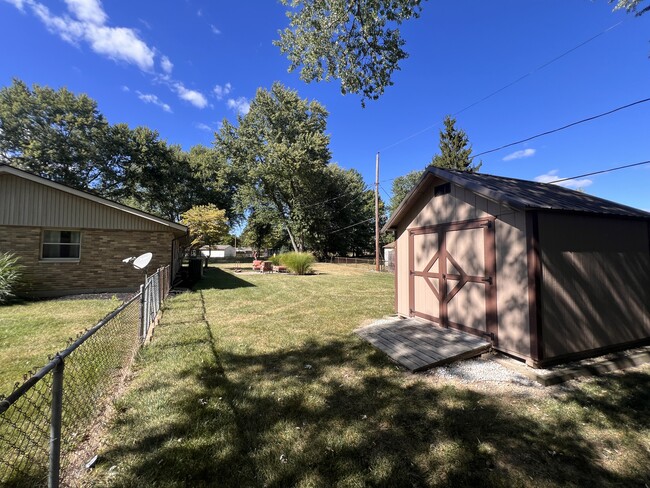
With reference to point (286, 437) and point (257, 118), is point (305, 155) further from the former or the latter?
point (286, 437)

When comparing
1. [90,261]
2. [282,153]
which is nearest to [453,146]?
[282,153]

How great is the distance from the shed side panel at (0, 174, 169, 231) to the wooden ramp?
1010cm

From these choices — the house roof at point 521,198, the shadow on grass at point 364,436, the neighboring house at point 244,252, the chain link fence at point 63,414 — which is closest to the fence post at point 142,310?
the chain link fence at point 63,414

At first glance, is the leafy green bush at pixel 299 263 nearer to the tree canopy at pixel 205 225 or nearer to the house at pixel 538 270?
the tree canopy at pixel 205 225

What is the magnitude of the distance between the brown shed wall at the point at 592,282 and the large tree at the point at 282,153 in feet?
90.8

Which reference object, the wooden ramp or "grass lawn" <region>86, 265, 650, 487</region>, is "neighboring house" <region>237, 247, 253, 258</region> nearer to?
the wooden ramp

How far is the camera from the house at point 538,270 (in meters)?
4.40

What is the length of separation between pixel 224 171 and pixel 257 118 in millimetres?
6957

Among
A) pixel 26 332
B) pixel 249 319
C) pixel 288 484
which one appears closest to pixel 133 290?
pixel 26 332

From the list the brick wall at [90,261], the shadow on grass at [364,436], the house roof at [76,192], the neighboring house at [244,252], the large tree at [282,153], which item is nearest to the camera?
the shadow on grass at [364,436]

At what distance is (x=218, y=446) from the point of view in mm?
2684

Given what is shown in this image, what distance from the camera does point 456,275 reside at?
5680 mm

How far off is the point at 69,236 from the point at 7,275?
2.24 m

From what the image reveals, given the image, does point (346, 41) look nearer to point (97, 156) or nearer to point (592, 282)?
point (592, 282)
